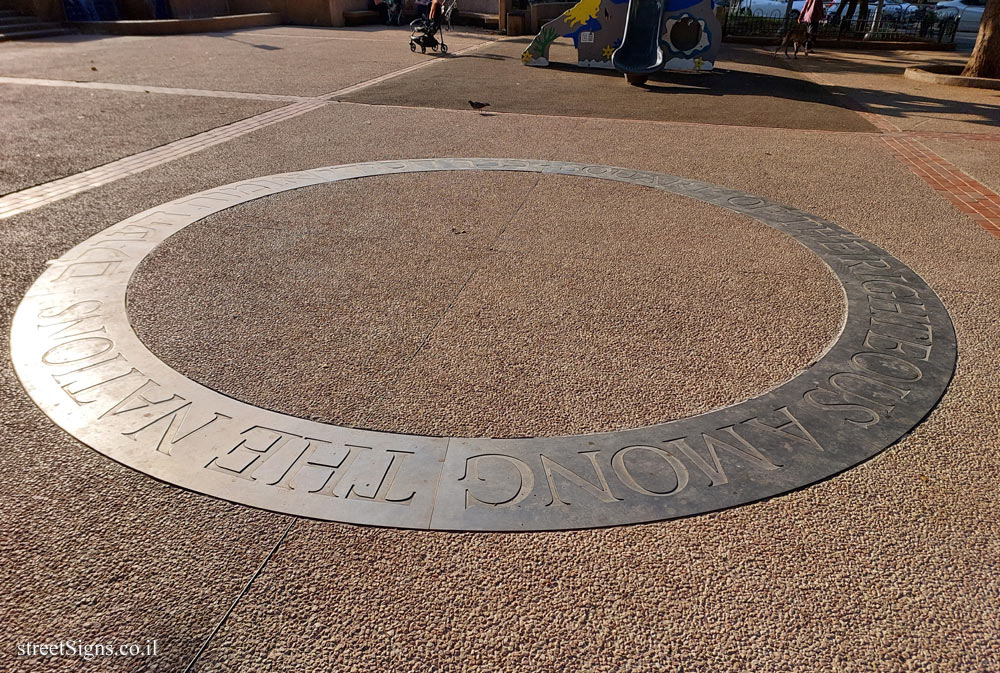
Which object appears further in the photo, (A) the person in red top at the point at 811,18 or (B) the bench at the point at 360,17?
(B) the bench at the point at 360,17

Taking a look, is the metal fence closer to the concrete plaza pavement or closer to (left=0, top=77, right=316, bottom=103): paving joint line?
the concrete plaza pavement

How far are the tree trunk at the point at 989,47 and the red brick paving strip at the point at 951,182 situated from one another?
6.33m

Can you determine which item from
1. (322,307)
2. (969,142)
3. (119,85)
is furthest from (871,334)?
(119,85)

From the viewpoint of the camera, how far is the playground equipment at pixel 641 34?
12758 mm

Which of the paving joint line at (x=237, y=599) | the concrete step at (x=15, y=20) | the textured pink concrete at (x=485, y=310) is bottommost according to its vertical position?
the paving joint line at (x=237, y=599)

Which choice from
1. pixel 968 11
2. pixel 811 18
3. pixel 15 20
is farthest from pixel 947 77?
pixel 15 20

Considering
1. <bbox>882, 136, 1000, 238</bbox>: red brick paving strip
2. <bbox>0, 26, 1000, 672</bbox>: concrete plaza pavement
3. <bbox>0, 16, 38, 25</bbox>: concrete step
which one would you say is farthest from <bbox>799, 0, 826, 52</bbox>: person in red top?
<bbox>0, 16, 38, 25</bbox>: concrete step

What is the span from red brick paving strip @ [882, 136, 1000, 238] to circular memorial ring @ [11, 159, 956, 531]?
8.84 ft

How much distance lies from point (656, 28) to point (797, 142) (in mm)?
5785

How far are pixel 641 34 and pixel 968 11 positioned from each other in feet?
89.0

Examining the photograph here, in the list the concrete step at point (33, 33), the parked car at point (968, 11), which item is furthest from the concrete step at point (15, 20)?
the parked car at point (968, 11)

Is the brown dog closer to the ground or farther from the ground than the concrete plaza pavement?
farther from the ground

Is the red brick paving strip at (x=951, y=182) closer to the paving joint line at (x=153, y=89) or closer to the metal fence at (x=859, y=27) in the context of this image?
the paving joint line at (x=153, y=89)

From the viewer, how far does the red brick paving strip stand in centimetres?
593
